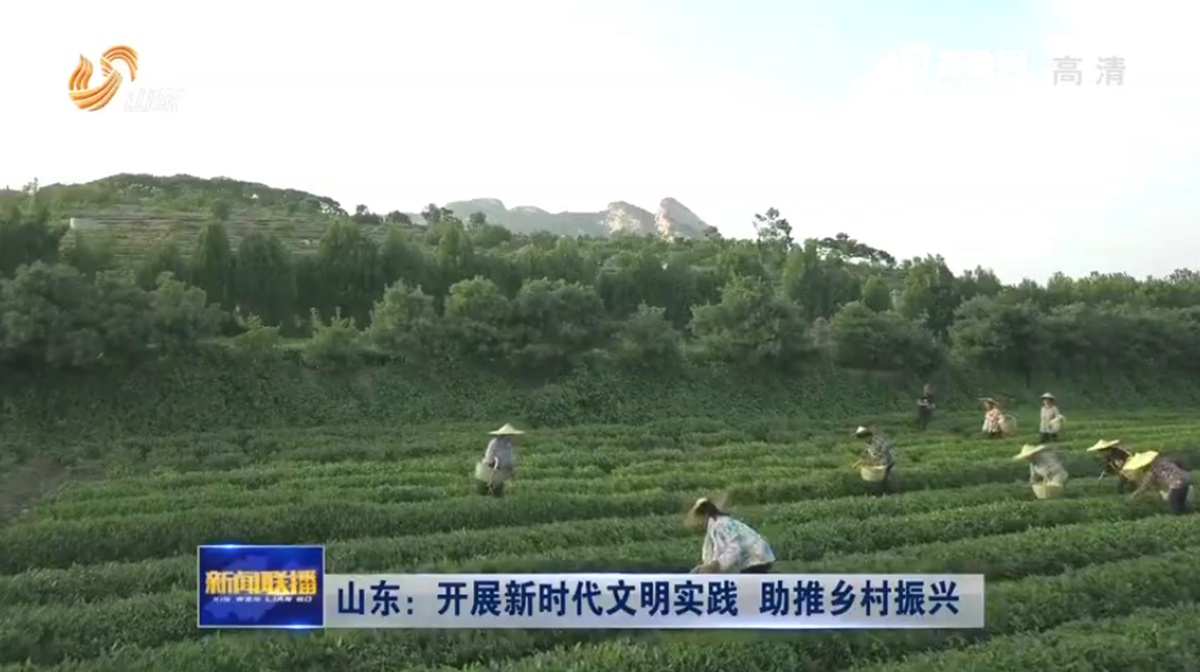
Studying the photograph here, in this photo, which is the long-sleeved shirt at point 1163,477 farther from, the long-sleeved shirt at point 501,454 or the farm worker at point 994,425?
the long-sleeved shirt at point 501,454

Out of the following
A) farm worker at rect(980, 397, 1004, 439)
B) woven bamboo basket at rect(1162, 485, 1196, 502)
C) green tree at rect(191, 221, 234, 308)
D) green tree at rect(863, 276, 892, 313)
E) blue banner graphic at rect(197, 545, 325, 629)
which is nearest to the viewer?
blue banner graphic at rect(197, 545, 325, 629)

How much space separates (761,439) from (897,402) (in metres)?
8.83

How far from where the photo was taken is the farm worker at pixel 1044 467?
48.7 feet

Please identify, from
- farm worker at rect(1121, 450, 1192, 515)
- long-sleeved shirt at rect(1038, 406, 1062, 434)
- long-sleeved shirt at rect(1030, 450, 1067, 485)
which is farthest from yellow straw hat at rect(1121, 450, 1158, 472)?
long-sleeved shirt at rect(1038, 406, 1062, 434)

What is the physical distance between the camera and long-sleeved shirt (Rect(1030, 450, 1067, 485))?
14866 mm

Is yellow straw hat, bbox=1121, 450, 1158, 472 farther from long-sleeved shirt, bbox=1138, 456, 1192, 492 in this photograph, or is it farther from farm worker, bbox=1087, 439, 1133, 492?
farm worker, bbox=1087, 439, 1133, 492

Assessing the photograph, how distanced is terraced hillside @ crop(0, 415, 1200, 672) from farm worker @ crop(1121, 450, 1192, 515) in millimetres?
253

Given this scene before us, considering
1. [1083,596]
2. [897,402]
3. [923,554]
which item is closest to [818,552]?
[923,554]

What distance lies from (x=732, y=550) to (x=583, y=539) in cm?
468

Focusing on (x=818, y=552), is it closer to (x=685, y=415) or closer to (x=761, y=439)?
(x=761, y=439)
